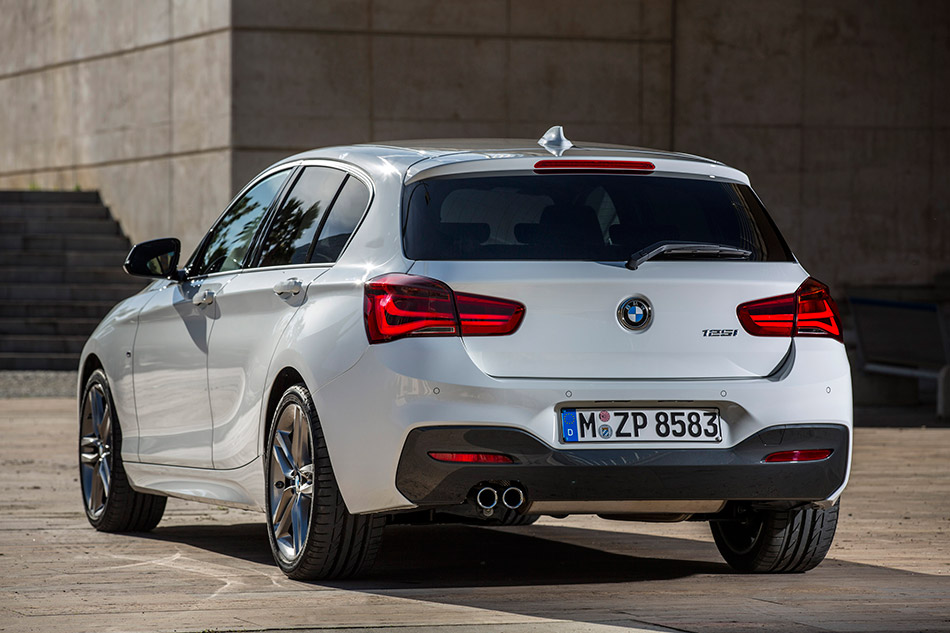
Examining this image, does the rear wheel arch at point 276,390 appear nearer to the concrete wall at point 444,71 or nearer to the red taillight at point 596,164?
the red taillight at point 596,164

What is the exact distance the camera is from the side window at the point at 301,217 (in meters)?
7.27

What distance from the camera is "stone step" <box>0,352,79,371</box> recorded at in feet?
73.0

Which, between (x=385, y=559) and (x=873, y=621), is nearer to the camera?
(x=873, y=621)

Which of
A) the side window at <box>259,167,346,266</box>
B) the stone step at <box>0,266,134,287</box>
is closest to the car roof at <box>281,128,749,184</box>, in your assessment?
the side window at <box>259,167,346,266</box>

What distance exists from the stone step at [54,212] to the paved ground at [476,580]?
53.5 ft

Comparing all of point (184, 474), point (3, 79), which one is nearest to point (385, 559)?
point (184, 474)

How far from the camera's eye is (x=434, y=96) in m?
23.8

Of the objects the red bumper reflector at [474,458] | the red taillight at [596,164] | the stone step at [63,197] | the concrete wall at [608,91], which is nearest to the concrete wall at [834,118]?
the concrete wall at [608,91]

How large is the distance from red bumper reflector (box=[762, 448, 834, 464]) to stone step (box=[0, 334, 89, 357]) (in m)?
17.2

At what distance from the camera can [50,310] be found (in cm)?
2366

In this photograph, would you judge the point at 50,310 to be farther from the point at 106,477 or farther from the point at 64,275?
the point at 106,477

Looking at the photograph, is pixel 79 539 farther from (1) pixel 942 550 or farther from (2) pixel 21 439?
(2) pixel 21 439

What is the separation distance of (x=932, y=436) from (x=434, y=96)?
10.4 m

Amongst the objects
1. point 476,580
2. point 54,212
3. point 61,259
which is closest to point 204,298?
point 476,580
